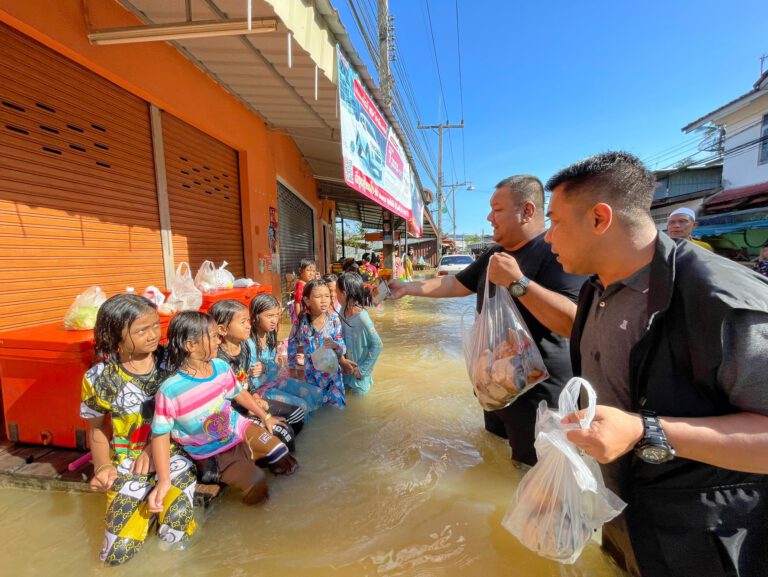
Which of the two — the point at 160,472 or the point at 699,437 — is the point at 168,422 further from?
the point at 699,437

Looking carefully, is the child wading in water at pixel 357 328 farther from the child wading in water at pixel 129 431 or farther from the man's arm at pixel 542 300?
the man's arm at pixel 542 300

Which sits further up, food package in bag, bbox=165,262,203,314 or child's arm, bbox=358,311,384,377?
food package in bag, bbox=165,262,203,314

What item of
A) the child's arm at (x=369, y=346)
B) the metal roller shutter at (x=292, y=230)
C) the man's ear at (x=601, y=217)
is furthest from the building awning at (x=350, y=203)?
the man's ear at (x=601, y=217)

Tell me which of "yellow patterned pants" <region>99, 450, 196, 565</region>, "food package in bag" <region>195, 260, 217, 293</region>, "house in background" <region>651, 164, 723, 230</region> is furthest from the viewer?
"house in background" <region>651, 164, 723, 230</region>

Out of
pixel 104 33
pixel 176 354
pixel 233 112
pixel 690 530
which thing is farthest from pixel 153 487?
pixel 233 112

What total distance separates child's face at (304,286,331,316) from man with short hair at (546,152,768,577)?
7.23 ft

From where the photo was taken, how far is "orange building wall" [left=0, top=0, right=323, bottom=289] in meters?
2.90

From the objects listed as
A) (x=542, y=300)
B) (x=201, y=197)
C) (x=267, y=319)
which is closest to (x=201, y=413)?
(x=267, y=319)

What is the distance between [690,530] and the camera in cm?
106

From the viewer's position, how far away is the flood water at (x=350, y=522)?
1.72 m

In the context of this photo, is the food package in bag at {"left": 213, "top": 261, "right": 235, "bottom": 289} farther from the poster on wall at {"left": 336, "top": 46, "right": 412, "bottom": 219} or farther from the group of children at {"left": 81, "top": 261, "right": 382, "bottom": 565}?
the poster on wall at {"left": 336, "top": 46, "right": 412, "bottom": 219}

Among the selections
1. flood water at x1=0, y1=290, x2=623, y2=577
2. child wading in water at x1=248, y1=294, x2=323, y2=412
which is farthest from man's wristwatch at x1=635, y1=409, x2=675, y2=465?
child wading in water at x1=248, y1=294, x2=323, y2=412

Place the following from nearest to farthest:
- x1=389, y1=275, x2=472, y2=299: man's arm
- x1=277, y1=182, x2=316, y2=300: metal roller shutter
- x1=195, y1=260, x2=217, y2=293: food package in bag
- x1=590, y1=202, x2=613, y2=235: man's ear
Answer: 1. x1=590, y1=202, x2=613, y2=235: man's ear
2. x1=389, y1=275, x2=472, y2=299: man's arm
3. x1=195, y1=260, x2=217, y2=293: food package in bag
4. x1=277, y1=182, x2=316, y2=300: metal roller shutter

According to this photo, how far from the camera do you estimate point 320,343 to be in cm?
325
